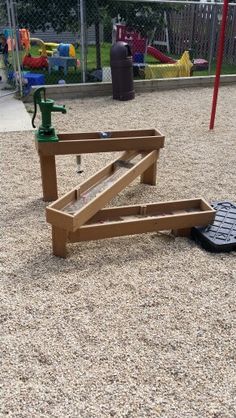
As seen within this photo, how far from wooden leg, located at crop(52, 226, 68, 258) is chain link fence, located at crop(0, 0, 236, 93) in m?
5.65

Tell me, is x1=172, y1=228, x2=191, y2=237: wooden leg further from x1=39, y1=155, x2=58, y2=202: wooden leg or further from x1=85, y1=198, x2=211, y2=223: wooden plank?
x1=39, y1=155, x2=58, y2=202: wooden leg

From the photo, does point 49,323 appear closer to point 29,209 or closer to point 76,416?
point 76,416

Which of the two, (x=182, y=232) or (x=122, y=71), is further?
(x=122, y=71)

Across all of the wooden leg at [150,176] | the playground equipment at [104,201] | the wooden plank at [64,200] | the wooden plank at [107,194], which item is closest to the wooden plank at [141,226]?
the playground equipment at [104,201]

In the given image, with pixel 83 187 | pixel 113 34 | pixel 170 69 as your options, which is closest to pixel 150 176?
pixel 83 187

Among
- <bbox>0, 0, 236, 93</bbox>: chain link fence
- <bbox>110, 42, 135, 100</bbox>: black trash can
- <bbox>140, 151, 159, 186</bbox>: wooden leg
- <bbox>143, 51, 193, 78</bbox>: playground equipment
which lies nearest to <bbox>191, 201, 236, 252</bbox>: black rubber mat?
<bbox>140, 151, 159, 186</bbox>: wooden leg

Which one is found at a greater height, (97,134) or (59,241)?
(97,134)

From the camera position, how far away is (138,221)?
3.07 m

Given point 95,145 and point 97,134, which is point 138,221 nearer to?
point 95,145

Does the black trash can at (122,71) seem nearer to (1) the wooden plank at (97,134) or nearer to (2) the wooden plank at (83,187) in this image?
(1) the wooden plank at (97,134)

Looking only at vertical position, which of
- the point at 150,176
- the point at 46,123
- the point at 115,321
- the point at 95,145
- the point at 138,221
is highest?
the point at 46,123

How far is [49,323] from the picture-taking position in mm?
2410

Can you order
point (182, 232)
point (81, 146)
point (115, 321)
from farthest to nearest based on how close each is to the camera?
point (81, 146) → point (182, 232) → point (115, 321)

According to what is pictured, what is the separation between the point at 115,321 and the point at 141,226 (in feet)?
2.86
